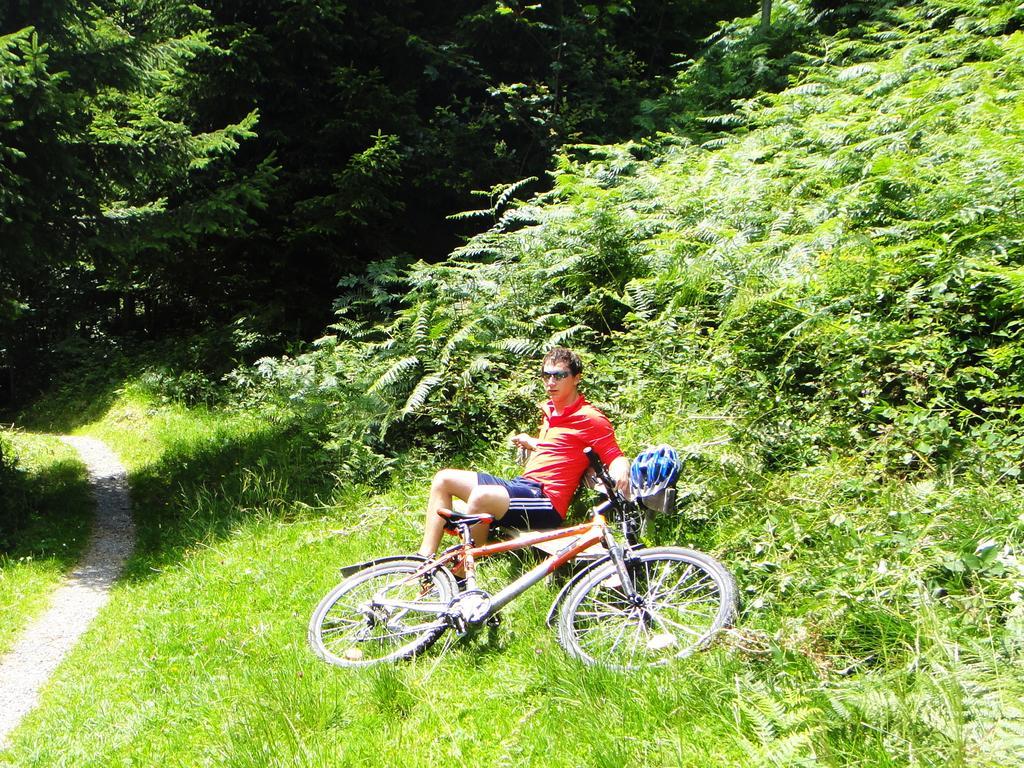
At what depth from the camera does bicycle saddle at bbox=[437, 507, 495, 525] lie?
4773 millimetres

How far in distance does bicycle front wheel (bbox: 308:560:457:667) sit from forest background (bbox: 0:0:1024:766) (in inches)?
8.8

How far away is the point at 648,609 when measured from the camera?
407cm

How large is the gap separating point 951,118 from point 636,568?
257 inches

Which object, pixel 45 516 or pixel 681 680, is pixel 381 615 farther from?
pixel 45 516

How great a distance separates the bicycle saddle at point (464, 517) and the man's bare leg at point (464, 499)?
0.15 ft

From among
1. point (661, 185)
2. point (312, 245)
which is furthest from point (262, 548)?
point (312, 245)

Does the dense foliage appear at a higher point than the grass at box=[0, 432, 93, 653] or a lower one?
higher

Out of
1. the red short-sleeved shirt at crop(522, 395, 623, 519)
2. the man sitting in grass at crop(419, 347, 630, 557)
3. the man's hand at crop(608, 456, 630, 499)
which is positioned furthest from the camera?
the red short-sleeved shirt at crop(522, 395, 623, 519)

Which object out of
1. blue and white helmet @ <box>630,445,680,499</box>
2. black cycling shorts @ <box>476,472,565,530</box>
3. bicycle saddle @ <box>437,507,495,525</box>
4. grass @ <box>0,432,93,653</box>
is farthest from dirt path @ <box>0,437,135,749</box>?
blue and white helmet @ <box>630,445,680,499</box>

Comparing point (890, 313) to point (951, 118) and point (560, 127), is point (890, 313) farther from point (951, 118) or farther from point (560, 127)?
point (560, 127)

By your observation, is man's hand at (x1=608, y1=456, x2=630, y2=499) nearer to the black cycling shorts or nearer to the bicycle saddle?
the black cycling shorts

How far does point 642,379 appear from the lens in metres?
6.62

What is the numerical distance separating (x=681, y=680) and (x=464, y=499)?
6.70 ft

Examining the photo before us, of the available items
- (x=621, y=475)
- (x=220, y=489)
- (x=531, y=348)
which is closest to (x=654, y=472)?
(x=621, y=475)
